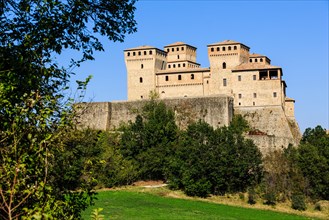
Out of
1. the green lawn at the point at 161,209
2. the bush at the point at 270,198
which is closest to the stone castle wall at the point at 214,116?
the bush at the point at 270,198

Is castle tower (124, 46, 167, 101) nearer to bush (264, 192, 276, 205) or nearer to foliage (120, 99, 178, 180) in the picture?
foliage (120, 99, 178, 180)

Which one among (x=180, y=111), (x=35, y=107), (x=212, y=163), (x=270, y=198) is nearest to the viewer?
(x=35, y=107)

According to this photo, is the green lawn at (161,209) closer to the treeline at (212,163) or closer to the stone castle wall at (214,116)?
the treeline at (212,163)

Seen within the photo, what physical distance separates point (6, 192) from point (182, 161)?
120 feet

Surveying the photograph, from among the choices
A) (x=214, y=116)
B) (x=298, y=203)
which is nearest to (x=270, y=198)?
(x=298, y=203)

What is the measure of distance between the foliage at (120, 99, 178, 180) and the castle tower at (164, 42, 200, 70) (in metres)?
23.1

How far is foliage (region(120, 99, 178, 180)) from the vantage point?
45.2 meters

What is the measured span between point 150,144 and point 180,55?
1119 inches

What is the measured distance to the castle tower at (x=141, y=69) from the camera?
65688 millimetres

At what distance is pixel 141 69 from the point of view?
66.9 m

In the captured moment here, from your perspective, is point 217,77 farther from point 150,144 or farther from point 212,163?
point 212,163

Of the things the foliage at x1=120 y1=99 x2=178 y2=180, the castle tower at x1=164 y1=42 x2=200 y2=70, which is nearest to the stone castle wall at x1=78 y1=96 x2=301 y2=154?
the foliage at x1=120 y1=99 x2=178 y2=180

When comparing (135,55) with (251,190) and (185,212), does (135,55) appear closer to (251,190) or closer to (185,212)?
(251,190)

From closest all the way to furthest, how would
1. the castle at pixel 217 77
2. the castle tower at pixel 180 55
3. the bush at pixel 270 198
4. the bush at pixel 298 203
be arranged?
1. the bush at pixel 298 203
2. the bush at pixel 270 198
3. the castle at pixel 217 77
4. the castle tower at pixel 180 55
